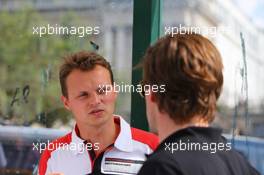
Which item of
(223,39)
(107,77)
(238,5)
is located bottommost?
(107,77)

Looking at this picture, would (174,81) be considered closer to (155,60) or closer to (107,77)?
(155,60)

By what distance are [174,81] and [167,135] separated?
10cm

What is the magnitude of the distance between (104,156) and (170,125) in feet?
1.79

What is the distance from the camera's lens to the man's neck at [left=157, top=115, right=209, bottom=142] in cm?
94

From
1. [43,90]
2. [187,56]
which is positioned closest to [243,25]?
[43,90]

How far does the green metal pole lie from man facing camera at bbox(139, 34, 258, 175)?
0.70 metres

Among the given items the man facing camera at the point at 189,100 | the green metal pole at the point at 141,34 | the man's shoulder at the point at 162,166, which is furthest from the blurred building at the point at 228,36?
the man's shoulder at the point at 162,166

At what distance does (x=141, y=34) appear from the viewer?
1689mm

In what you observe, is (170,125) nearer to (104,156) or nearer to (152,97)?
(152,97)

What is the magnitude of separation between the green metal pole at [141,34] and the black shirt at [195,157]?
72cm

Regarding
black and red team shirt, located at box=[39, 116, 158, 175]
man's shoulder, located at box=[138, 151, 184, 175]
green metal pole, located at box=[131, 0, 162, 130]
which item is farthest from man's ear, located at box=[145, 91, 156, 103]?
green metal pole, located at box=[131, 0, 162, 130]

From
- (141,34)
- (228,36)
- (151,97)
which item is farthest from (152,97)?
(228,36)

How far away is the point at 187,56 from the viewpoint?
0.94 metres

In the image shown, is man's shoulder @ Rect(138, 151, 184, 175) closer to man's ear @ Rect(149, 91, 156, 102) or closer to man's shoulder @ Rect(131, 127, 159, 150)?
man's ear @ Rect(149, 91, 156, 102)
